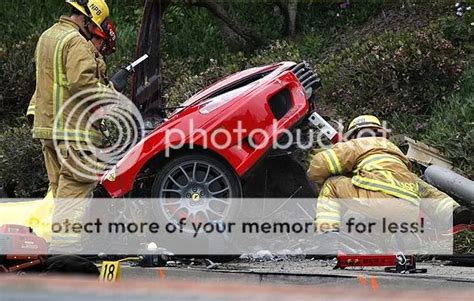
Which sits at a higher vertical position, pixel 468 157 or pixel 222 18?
pixel 222 18

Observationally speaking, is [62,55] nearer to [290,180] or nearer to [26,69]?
[290,180]

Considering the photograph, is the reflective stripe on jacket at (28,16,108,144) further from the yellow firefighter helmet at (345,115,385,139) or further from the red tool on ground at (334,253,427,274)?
the red tool on ground at (334,253,427,274)

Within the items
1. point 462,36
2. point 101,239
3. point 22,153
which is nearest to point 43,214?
point 101,239

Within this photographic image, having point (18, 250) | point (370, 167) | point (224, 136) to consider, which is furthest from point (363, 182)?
point (18, 250)

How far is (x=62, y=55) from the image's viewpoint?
258 inches

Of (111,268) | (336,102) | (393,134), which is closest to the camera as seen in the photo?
(111,268)

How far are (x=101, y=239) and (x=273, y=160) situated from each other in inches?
52.5

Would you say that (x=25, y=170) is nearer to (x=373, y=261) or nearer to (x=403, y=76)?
(x=403, y=76)

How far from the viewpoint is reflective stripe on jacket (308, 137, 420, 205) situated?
248 inches

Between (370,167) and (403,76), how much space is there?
288 cm

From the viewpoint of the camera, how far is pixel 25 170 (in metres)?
9.12

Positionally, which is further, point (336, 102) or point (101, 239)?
point (336, 102)

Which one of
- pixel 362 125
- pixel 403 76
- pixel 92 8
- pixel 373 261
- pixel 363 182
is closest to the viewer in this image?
pixel 373 261

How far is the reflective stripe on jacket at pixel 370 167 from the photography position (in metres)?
6.29
